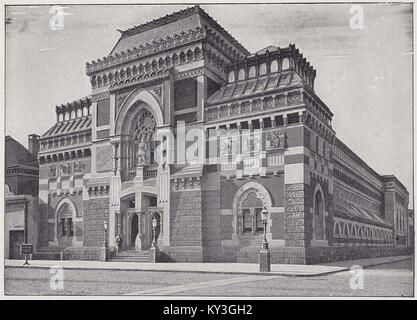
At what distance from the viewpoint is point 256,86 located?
1009 inches

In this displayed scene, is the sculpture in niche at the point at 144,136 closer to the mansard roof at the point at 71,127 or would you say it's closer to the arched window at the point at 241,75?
the mansard roof at the point at 71,127

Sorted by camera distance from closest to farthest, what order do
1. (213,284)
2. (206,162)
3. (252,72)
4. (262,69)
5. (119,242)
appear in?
(213,284) → (206,162) → (262,69) → (252,72) → (119,242)

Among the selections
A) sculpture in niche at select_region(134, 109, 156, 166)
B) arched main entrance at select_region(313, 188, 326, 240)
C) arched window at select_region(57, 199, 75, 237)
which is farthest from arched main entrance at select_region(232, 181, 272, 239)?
arched window at select_region(57, 199, 75, 237)

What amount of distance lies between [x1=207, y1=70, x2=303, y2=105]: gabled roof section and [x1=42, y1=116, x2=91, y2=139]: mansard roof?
24.7 ft

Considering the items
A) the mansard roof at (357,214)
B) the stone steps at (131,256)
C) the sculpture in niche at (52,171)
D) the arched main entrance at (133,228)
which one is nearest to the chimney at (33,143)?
the sculpture in niche at (52,171)

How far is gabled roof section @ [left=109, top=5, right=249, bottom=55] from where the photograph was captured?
75.5 ft

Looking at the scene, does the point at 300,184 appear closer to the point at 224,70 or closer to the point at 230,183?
the point at 230,183

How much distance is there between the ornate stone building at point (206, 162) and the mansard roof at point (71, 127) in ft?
0.23

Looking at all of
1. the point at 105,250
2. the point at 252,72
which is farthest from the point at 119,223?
the point at 252,72

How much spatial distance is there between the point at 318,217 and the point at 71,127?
13.1 metres

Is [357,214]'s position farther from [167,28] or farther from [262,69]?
[167,28]

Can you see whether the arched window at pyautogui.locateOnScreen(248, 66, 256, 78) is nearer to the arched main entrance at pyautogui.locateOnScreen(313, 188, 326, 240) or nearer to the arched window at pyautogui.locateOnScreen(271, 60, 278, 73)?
the arched window at pyautogui.locateOnScreen(271, 60, 278, 73)

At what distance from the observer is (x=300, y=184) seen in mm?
23844
